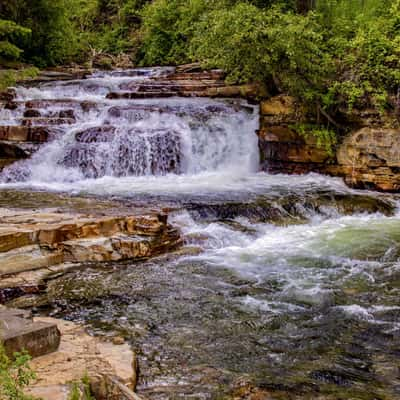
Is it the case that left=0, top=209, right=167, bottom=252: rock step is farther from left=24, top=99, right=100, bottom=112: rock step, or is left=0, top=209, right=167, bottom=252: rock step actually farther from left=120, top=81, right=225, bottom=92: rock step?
left=120, top=81, right=225, bottom=92: rock step

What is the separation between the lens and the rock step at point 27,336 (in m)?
3.91

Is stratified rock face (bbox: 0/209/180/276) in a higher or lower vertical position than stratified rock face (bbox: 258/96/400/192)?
lower

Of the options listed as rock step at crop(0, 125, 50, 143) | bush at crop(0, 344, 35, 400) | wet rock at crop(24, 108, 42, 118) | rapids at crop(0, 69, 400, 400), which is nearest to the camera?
bush at crop(0, 344, 35, 400)

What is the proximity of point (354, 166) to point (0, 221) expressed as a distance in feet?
26.7

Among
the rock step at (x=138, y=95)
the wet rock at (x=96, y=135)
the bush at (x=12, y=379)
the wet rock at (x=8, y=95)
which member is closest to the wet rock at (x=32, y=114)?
the wet rock at (x=8, y=95)

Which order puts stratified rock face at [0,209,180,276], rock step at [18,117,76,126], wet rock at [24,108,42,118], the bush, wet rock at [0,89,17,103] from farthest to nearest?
wet rock at [0,89,17,103], wet rock at [24,108,42,118], rock step at [18,117,76,126], stratified rock face at [0,209,180,276], the bush

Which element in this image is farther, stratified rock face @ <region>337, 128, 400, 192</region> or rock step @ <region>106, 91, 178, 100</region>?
rock step @ <region>106, 91, 178, 100</region>

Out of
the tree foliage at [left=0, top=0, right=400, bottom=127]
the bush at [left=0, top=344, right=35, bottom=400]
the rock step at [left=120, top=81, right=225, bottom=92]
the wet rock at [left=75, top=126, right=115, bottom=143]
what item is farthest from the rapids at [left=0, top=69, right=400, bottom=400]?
the tree foliage at [left=0, top=0, right=400, bottom=127]

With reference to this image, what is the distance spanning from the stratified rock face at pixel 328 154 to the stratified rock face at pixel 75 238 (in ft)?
19.3

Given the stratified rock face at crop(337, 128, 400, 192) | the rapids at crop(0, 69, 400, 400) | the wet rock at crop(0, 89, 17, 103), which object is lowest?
the rapids at crop(0, 69, 400, 400)

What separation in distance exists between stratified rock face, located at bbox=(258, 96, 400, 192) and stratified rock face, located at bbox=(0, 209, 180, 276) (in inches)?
232

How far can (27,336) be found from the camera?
159 inches

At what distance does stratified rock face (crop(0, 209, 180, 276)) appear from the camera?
6828mm

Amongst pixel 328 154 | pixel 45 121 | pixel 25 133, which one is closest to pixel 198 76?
pixel 45 121
